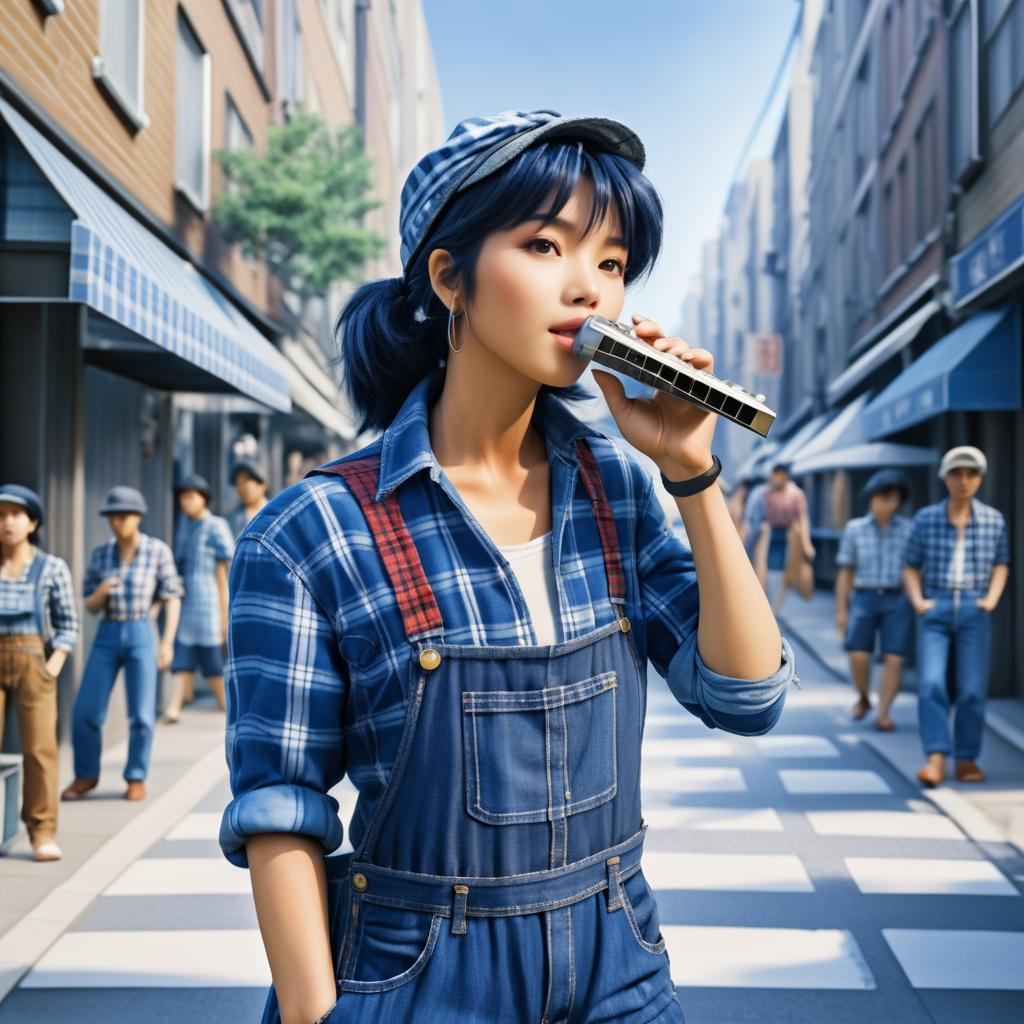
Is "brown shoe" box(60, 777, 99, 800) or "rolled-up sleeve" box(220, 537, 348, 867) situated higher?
"rolled-up sleeve" box(220, 537, 348, 867)

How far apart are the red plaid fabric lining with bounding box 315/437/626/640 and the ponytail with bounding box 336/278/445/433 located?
0.83ft

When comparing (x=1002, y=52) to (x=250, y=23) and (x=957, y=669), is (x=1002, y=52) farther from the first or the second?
(x=250, y=23)

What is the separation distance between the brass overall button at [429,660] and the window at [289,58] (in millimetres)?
18694

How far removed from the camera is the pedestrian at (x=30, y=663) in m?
6.45

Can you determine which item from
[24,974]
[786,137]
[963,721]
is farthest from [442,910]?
[786,137]

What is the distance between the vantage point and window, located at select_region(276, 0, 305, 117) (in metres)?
20.3

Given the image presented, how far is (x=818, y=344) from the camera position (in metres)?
35.6

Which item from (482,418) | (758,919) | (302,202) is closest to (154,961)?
(758,919)

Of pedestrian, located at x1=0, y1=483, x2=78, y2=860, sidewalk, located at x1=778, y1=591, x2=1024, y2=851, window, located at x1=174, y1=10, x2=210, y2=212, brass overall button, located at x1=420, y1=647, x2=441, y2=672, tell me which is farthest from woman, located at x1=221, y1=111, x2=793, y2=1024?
window, located at x1=174, y1=10, x2=210, y2=212

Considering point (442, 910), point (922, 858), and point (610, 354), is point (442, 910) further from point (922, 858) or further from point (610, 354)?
point (922, 858)

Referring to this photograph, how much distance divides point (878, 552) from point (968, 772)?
245 cm

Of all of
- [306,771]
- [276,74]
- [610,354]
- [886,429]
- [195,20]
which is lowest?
[306,771]

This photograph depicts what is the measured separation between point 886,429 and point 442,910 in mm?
14013

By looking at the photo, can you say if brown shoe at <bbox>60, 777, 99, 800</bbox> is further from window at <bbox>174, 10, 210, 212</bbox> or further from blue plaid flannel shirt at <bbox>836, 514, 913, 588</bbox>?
window at <bbox>174, 10, 210, 212</bbox>
